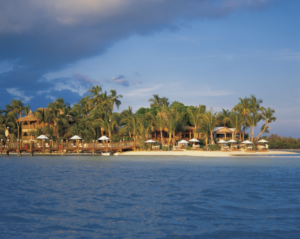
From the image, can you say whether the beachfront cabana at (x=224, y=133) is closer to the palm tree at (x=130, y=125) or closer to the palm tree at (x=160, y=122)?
the palm tree at (x=160, y=122)

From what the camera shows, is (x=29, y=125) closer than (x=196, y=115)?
No

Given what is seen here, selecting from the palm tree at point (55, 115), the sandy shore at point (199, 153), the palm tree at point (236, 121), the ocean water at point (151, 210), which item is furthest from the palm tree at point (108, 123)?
the ocean water at point (151, 210)

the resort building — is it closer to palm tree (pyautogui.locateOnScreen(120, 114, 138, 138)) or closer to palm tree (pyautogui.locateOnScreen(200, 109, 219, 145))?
palm tree (pyautogui.locateOnScreen(120, 114, 138, 138))

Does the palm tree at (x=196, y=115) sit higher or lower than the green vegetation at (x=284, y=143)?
higher

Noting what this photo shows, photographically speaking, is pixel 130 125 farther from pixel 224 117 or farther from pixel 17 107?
pixel 17 107

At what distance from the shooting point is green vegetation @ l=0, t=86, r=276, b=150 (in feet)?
166

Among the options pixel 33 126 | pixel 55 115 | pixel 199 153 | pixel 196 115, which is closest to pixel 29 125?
Answer: pixel 33 126

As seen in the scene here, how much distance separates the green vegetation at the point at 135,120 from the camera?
50.5m

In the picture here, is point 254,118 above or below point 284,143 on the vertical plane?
above

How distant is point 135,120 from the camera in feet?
166

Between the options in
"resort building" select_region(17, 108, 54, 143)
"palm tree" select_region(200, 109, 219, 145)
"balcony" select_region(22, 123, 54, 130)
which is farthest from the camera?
"resort building" select_region(17, 108, 54, 143)

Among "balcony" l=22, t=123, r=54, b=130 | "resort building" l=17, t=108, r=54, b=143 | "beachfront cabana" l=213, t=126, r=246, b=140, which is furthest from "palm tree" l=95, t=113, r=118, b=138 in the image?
"beachfront cabana" l=213, t=126, r=246, b=140

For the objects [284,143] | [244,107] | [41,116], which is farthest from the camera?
[284,143]

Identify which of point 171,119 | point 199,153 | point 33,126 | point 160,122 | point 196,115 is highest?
point 196,115
